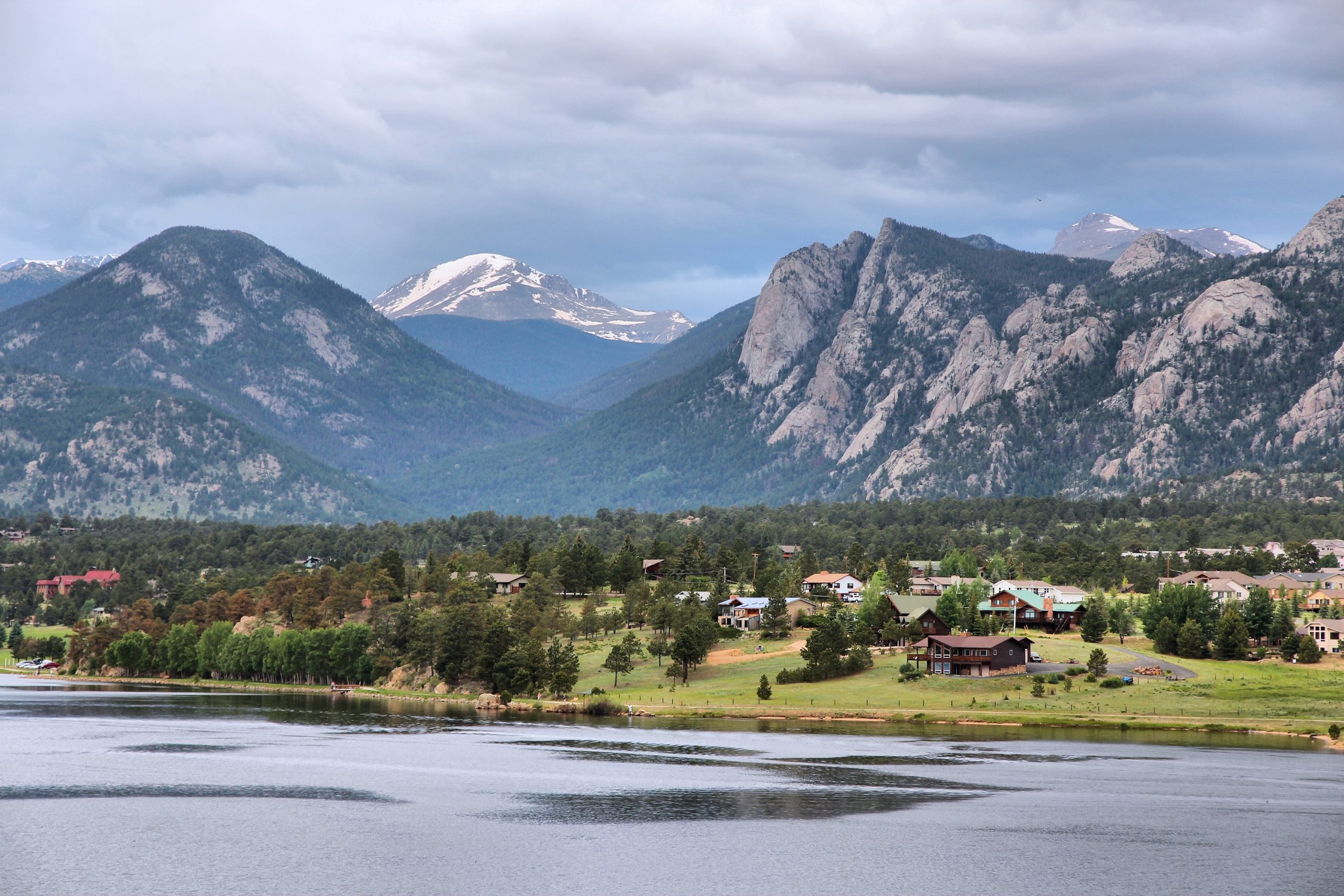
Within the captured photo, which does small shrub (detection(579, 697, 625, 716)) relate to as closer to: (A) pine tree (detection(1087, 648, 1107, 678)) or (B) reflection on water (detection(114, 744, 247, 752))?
(B) reflection on water (detection(114, 744, 247, 752))

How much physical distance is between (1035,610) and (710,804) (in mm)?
114392

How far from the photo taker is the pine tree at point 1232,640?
165 m

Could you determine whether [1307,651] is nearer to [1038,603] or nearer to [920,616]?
[1038,603]

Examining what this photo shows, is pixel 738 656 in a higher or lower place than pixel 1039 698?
higher

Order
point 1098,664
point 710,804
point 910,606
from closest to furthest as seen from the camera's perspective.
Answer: point 710,804 → point 1098,664 → point 910,606

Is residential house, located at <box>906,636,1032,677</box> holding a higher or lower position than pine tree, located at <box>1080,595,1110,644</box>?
lower

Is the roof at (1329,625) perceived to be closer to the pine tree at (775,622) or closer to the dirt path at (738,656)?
the dirt path at (738,656)

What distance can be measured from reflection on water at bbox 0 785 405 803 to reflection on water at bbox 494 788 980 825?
12386 mm

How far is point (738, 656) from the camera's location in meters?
178

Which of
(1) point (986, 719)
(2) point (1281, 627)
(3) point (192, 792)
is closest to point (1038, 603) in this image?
(2) point (1281, 627)

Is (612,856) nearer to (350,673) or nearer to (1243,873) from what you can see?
(1243,873)

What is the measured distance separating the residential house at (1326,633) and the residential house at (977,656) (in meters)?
44.3

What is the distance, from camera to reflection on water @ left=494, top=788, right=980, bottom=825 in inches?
3529

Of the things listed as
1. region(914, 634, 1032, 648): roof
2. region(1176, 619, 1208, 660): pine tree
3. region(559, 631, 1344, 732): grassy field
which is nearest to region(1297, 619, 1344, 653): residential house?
region(559, 631, 1344, 732): grassy field
